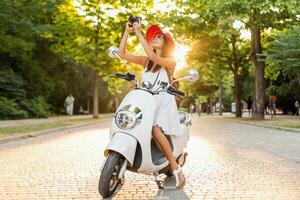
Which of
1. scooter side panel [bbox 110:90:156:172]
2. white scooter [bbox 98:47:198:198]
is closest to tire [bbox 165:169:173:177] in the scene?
white scooter [bbox 98:47:198:198]

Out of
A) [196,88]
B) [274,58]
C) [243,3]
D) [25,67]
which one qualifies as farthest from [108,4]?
[196,88]

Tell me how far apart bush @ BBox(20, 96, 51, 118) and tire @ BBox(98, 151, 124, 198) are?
26860mm

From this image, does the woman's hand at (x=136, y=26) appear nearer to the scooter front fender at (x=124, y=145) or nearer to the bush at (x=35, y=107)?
the scooter front fender at (x=124, y=145)

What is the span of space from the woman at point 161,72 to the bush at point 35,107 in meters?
26.4

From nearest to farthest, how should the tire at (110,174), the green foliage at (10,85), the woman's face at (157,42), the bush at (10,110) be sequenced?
the tire at (110,174) → the woman's face at (157,42) → the bush at (10,110) → the green foliage at (10,85)

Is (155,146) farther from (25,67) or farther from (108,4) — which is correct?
(25,67)

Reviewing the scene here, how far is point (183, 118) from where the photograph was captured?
645 centimetres

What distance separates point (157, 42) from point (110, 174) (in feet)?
5.65

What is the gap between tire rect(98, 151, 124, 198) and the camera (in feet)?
16.4

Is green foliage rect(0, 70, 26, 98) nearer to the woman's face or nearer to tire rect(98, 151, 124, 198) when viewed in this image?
the woman's face

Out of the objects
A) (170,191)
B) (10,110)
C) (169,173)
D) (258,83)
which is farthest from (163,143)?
(258,83)

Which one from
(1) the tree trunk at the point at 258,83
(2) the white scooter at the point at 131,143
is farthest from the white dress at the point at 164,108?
(1) the tree trunk at the point at 258,83

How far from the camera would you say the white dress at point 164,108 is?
18.1 feet

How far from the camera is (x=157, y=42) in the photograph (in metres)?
5.85
